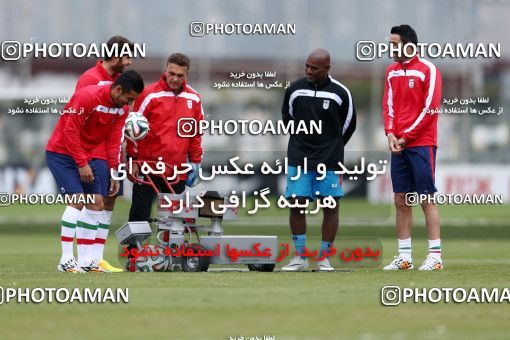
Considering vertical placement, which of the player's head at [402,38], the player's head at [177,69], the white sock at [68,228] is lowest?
the white sock at [68,228]

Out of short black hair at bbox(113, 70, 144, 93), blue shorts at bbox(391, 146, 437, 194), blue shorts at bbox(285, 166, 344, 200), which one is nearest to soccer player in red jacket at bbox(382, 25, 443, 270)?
blue shorts at bbox(391, 146, 437, 194)

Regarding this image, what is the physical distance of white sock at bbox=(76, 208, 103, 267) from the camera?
14.2 m

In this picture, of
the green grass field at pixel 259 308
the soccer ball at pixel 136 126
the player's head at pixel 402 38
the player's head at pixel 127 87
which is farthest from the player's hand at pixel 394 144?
the player's head at pixel 127 87

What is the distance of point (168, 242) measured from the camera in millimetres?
13891

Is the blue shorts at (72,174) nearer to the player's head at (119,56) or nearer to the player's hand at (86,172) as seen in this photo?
the player's hand at (86,172)

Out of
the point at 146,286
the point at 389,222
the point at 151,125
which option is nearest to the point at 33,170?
the point at 389,222

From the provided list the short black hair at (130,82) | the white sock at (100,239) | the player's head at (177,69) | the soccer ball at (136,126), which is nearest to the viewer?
the short black hair at (130,82)

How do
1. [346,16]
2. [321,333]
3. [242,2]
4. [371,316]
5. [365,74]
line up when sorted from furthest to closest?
[365,74] → [346,16] → [242,2] → [371,316] → [321,333]

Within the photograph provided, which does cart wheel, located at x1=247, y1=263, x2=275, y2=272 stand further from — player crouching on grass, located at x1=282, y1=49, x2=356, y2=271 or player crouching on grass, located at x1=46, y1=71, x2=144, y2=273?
player crouching on grass, located at x1=46, y1=71, x2=144, y2=273

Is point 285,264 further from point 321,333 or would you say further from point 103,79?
point 321,333

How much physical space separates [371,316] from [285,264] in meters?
4.76

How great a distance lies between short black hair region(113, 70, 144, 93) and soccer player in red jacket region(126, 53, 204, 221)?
628mm

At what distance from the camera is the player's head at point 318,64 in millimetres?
14078

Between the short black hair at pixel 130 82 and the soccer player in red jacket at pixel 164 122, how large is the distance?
2.06 feet
